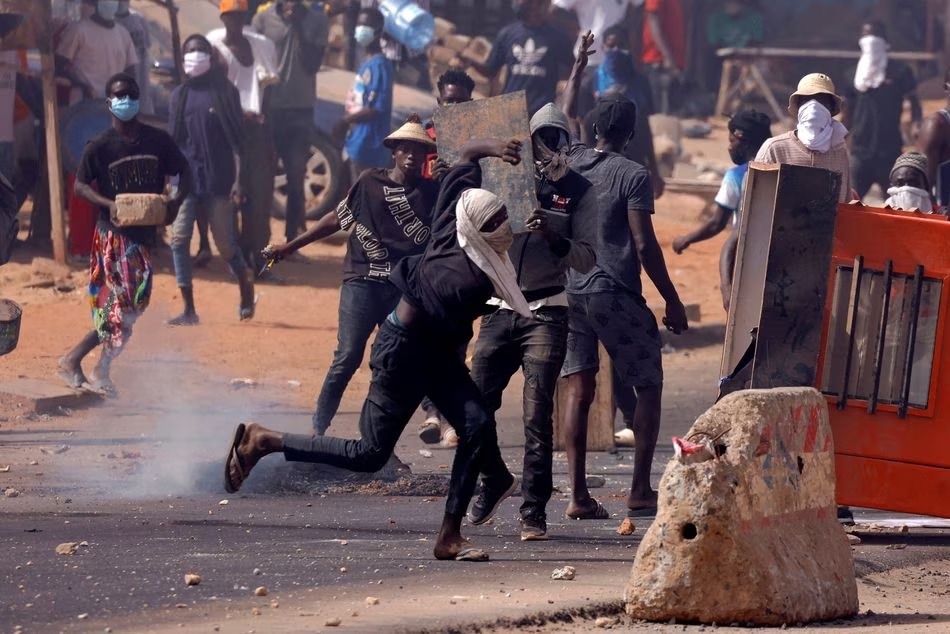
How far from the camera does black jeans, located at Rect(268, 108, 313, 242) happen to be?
15.8 metres

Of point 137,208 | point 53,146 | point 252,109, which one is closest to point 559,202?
point 137,208

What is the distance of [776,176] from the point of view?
7.11 m

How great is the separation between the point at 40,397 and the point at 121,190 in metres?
1.38

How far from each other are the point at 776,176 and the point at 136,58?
9191 mm

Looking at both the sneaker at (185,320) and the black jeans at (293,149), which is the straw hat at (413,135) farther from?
the black jeans at (293,149)

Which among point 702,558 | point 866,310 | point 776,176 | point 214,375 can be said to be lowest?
point 214,375

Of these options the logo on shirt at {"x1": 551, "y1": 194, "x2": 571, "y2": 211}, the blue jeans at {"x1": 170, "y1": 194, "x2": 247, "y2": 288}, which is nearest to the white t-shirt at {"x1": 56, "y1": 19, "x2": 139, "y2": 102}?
the blue jeans at {"x1": 170, "y1": 194, "x2": 247, "y2": 288}

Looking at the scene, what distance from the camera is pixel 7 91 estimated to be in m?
13.0

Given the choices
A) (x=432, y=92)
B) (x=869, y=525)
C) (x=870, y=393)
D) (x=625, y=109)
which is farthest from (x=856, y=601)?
(x=432, y=92)

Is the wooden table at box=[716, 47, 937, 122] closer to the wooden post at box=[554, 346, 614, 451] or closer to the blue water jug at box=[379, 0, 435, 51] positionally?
the blue water jug at box=[379, 0, 435, 51]

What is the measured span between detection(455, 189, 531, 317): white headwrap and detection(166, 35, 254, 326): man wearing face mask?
715cm

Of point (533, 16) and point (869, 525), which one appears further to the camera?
point (533, 16)

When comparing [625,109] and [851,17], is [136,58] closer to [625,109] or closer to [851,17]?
[625,109]

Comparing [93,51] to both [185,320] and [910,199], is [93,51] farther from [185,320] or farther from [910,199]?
[910,199]
